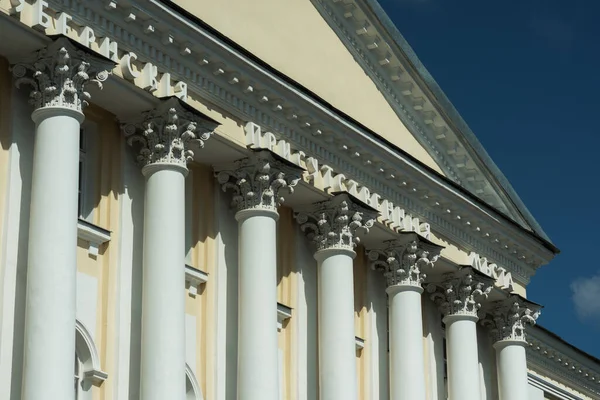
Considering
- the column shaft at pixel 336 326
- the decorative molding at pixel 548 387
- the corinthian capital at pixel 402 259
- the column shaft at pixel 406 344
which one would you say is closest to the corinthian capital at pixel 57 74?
the column shaft at pixel 336 326

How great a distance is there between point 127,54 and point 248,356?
14.3 feet

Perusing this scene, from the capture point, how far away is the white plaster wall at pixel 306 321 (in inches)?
926

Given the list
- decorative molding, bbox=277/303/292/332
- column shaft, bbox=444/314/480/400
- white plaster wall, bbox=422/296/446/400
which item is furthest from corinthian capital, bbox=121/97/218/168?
column shaft, bbox=444/314/480/400

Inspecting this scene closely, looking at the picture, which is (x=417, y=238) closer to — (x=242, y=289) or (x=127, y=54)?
(x=242, y=289)

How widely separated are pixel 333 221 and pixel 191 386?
13.8 feet

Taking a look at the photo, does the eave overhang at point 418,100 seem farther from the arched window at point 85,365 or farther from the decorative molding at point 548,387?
the arched window at point 85,365

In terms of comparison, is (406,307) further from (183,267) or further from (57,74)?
(57,74)

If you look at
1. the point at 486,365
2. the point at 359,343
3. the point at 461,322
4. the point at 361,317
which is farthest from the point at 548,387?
the point at 359,343

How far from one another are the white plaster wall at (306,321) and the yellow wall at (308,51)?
2565 mm

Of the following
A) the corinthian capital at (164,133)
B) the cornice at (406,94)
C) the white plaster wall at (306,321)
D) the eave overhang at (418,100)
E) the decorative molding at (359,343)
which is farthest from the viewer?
the eave overhang at (418,100)

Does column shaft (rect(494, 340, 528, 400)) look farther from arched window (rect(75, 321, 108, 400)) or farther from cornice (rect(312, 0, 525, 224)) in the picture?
arched window (rect(75, 321, 108, 400))

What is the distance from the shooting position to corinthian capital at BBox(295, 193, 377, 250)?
24109 millimetres

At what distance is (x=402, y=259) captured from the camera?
25.9m

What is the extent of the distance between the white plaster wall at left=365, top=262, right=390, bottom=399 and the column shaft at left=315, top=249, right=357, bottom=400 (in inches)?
66.3
